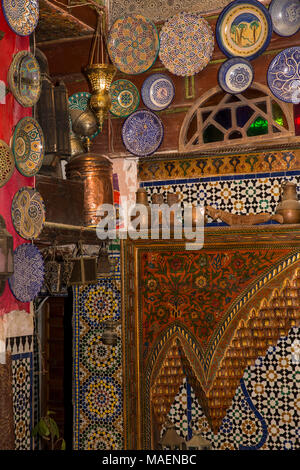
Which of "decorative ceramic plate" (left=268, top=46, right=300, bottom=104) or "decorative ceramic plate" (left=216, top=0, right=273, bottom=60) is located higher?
"decorative ceramic plate" (left=216, top=0, right=273, bottom=60)

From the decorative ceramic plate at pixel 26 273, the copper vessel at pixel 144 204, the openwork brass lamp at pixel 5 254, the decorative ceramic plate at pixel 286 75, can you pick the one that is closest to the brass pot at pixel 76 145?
the copper vessel at pixel 144 204

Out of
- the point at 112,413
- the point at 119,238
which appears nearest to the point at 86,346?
the point at 112,413

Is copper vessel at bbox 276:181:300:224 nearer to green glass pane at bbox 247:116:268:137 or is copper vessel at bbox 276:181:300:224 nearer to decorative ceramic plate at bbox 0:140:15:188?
green glass pane at bbox 247:116:268:137

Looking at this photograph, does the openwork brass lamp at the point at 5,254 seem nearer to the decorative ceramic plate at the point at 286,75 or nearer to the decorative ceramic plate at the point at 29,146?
the decorative ceramic plate at the point at 29,146

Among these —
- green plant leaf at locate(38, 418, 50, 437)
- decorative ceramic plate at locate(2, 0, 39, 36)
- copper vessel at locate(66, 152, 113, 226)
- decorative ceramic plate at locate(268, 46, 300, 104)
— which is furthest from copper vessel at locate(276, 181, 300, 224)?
green plant leaf at locate(38, 418, 50, 437)

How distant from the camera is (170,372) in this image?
436 cm

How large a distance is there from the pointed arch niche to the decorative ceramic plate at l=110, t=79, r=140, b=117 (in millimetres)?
479

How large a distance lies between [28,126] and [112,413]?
2336mm

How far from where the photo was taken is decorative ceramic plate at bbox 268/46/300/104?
3953mm

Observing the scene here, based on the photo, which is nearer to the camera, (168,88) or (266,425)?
(266,425)

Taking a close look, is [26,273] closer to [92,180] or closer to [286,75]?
[92,180]

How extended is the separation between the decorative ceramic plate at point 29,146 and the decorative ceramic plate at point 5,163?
0.11m
